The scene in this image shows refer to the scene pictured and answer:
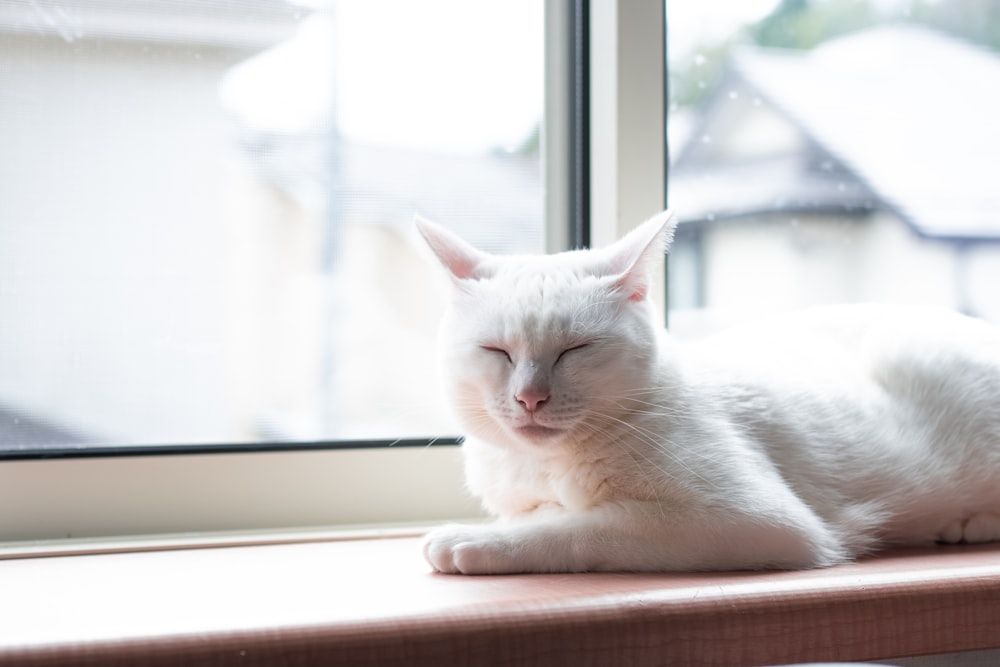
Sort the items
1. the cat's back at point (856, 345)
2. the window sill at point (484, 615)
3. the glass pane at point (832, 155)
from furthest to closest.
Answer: the glass pane at point (832, 155), the cat's back at point (856, 345), the window sill at point (484, 615)

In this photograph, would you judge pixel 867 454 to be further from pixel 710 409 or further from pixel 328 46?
pixel 328 46

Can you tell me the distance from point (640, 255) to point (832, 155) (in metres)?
0.70

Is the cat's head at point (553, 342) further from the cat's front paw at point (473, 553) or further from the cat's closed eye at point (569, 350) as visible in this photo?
the cat's front paw at point (473, 553)

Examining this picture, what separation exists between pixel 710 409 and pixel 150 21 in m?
0.91

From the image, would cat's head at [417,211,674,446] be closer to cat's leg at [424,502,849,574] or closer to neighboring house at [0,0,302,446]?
cat's leg at [424,502,849,574]

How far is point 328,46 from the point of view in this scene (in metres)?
1.34

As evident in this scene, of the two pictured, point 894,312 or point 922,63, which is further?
point 922,63

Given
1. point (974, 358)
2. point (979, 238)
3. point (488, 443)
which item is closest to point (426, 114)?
point (488, 443)

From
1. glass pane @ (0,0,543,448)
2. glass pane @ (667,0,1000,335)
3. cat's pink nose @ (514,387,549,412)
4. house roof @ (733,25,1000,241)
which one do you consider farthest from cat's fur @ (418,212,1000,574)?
house roof @ (733,25,1000,241)

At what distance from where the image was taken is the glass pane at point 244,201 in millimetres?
1186

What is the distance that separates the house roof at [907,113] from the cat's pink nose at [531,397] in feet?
2.72

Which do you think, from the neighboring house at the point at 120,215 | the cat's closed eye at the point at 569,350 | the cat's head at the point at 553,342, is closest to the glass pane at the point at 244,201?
the neighboring house at the point at 120,215

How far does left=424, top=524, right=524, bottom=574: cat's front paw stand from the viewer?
0.90m

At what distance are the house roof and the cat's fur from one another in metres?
0.44
